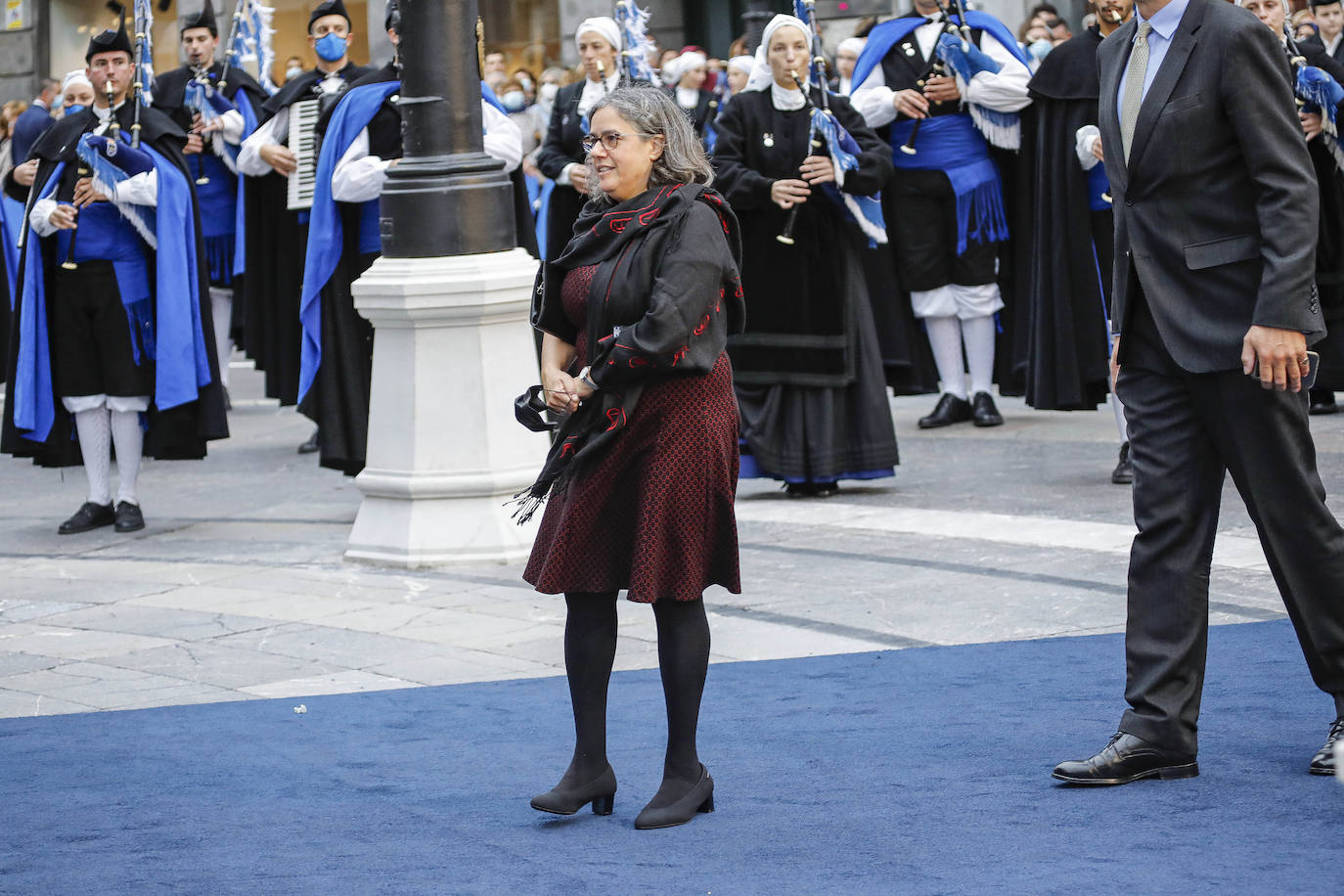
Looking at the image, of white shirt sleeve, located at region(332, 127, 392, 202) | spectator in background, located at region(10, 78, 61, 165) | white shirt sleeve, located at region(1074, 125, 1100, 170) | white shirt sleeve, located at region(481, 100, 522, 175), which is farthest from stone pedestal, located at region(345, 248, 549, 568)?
spectator in background, located at region(10, 78, 61, 165)

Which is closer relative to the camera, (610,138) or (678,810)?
(678,810)

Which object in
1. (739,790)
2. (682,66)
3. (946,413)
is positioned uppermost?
(682,66)

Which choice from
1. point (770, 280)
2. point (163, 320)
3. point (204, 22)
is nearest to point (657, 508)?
point (770, 280)

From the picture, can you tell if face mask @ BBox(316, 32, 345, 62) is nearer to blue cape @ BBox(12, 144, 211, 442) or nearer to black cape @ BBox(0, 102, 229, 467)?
black cape @ BBox(0, 102, 229, 467)

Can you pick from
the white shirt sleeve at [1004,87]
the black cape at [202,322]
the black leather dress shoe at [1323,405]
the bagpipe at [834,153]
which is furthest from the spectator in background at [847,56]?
the black cape at [202,322]

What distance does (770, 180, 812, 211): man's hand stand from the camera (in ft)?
28.1

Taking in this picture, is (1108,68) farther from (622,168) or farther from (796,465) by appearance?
(796,465)

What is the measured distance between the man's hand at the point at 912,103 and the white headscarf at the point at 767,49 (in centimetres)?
117

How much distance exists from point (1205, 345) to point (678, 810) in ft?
4.87

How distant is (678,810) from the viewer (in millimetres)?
4344

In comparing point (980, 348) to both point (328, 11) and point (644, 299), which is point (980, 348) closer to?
point (328, 11)

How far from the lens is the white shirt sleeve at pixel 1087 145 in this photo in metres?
8.89

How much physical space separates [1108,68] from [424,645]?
287cm

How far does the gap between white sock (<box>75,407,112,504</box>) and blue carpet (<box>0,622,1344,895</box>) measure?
360 cm
